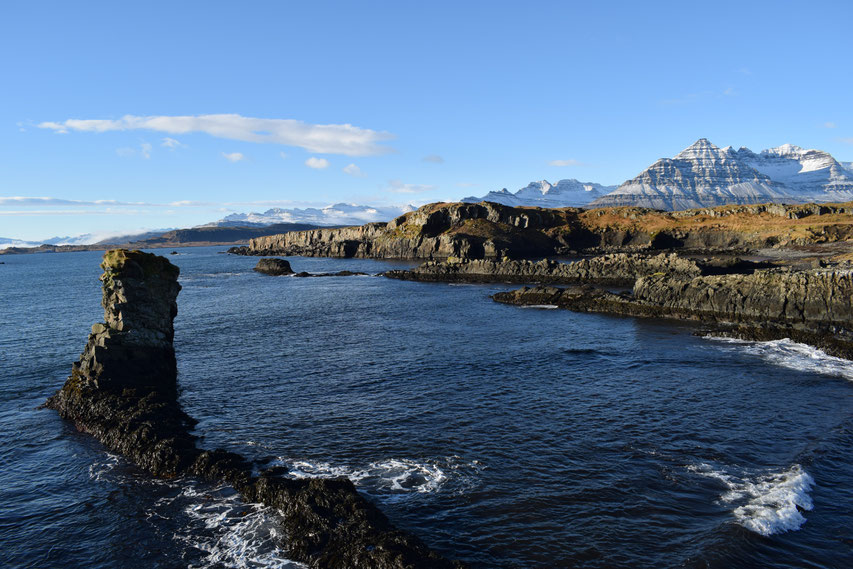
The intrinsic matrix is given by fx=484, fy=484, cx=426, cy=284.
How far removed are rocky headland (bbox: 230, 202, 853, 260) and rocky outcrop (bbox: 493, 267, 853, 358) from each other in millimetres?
75295

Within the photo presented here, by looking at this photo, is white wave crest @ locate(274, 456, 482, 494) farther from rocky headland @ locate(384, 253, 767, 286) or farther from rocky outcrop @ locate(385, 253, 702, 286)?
rocky outcrop @ locate(385, 253, 702, 286)

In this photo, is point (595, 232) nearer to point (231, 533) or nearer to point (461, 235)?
point (461, 235)

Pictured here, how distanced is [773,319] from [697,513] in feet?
139

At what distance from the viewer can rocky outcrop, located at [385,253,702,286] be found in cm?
8575

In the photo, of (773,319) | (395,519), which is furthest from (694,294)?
(395,519)

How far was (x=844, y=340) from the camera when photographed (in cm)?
4284

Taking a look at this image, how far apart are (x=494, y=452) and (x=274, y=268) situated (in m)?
121

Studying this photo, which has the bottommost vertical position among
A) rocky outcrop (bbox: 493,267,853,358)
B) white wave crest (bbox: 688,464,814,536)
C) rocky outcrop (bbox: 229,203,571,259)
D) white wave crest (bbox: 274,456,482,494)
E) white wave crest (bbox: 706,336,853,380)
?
white wave crest (bbox: 274,456,482,494)

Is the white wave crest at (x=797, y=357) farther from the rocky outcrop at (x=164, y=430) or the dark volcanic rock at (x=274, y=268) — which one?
the dark volcanic rock at (x=274, y=268)

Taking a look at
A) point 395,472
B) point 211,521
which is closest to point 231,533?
point 211,521

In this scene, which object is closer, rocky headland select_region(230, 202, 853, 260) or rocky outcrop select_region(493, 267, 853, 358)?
rocky outcrop select_region(493, 267, 853, 358)

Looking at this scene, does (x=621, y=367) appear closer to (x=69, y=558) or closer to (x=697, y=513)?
(x=697, y=513)

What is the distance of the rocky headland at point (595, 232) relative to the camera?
5379 inches

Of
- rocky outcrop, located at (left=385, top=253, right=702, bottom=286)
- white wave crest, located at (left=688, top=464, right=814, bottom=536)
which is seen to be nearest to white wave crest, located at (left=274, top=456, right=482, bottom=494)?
white wave crest, located at (left=688, top=464, right=814, bottom=536)
